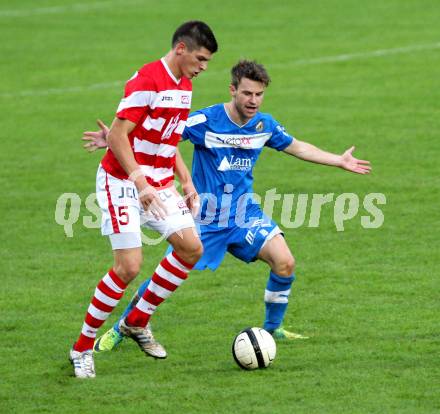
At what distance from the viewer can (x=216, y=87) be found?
67.8ft

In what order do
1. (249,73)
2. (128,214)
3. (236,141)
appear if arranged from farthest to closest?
(236,141), (249,73), (128,214)

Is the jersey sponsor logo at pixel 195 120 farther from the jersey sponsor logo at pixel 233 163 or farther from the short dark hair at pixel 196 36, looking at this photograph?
the short dark hair at pixel 196 36

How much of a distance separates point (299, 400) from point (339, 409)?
1.05 ft

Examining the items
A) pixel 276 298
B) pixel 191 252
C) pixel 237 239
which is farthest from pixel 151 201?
pixel 276 298

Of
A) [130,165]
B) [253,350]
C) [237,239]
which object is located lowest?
[253,350]

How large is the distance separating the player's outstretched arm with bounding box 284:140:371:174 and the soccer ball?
1.62 metres

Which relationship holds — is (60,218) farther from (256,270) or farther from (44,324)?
(44,324)

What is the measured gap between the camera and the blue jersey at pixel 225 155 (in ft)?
30.1

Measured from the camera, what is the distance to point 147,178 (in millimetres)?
8383

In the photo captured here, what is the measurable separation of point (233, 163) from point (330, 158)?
2.55 ft

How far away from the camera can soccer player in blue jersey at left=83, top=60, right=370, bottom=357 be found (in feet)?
29.5

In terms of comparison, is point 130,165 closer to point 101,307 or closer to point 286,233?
point 101,307

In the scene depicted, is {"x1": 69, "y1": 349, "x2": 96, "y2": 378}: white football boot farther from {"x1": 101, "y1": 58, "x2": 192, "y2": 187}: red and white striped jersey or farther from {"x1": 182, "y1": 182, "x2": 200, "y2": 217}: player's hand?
{"x1": 182, "y1": 182, "x2": 200, "y2": 217}: player's hand

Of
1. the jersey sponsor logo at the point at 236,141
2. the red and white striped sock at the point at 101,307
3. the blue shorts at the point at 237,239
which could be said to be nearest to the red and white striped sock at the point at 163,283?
the red and white striped sock at the point at 101,307
